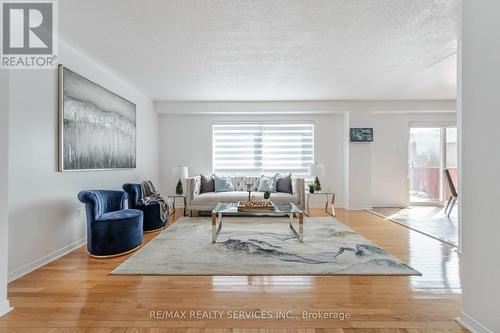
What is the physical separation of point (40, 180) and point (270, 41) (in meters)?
2.96

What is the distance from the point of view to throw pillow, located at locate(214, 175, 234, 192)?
5.37 m

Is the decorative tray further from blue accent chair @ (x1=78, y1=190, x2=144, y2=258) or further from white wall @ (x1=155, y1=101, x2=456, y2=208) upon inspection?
white wall @ (x1=155, y1=101, x2=456, y2=208)

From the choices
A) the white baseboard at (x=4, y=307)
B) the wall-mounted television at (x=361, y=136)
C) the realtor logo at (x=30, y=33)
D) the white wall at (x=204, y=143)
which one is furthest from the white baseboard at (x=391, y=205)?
the realtor logo at (x=30, y=33)

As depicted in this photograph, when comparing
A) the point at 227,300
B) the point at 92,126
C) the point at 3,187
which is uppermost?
the point at 92,126

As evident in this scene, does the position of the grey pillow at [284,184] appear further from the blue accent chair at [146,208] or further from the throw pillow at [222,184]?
the blue accent chair at [146,208]

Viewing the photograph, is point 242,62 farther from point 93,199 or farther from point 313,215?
point 313,215

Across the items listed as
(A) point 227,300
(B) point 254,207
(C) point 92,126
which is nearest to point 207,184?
(B) point 254,207

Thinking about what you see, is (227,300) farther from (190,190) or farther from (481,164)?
(190,190)

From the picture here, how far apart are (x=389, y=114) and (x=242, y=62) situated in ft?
14.4

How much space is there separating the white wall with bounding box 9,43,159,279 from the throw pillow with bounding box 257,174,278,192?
3.05 metres

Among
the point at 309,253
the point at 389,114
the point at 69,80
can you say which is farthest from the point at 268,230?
the point at 389,114

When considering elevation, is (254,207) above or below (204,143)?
below

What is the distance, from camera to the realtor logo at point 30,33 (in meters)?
2.33

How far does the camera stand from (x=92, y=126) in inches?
139
